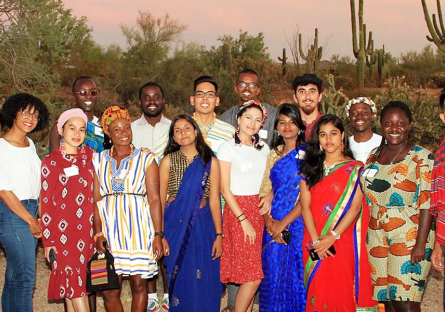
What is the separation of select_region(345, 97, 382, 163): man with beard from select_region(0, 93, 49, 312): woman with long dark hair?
2.98 metres

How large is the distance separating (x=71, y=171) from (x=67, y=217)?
40 centimetres

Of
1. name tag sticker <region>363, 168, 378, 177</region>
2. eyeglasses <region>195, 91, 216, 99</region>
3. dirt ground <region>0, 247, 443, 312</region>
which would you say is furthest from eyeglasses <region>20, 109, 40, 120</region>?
name tag sticker <region>363, 168, 378, 177</region>

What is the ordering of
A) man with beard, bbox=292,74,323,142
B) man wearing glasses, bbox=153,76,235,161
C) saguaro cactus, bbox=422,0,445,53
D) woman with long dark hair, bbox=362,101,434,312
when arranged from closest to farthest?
woman with long dark hair, bbox=362,101,434,312 < man with beard, bbox=292,74,323,142 < man wearing glasses, bbox=153,76,235,161 < saguaro cactus, bbox=422,0,445,53

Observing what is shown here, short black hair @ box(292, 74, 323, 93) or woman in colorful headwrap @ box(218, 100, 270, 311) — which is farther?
short black hair @ box(292, 74, 323, 93)

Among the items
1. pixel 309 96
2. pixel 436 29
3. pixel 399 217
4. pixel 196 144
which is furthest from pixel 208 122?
pixel 436 29

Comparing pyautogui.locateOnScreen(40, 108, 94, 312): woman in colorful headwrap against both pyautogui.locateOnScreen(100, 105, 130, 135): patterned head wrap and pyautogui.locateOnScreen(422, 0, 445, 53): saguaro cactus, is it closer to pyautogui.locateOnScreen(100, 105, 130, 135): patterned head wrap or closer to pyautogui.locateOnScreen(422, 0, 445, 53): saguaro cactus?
pyautogui.locateOnScreen(100, 105, 130, 135): patterned head wrap

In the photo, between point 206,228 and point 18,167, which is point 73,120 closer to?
point 18,167

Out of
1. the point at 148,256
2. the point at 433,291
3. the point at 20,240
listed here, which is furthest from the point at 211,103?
the point at 433,291

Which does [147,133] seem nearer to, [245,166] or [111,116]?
[111,116]

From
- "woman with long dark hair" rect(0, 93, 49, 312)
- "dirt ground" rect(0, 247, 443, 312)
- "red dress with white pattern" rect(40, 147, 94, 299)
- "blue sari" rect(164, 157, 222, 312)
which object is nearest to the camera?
"woman with long dark hair" rect(0, 93, 49, 312)

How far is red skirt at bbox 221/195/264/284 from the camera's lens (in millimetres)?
4891

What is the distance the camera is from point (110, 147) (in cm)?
512

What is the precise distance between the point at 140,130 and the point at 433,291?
12.9 ft

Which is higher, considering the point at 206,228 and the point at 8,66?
the point at 8,66
